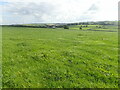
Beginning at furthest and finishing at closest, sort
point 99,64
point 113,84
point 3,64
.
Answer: point 99,64 → point 3,64 → point 113,84

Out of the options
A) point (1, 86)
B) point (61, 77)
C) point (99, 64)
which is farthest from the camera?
point (99, 64)

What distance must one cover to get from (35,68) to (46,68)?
3.71ft

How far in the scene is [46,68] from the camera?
12617 mm

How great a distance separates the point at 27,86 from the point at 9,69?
3833mm

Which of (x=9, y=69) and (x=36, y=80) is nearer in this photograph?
(x=36, y=80)

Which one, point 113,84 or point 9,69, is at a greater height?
point 9,69

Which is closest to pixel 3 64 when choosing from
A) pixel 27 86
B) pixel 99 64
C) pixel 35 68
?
pixel 35 68

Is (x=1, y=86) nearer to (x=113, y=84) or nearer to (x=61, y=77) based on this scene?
(x=61, y=77)

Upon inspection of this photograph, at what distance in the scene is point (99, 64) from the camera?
574 inches

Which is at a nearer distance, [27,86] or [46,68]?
[27,86]

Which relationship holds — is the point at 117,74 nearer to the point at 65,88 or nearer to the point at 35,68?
the point at 65,88

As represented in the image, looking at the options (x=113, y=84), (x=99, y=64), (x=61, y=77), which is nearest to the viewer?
(x=113, y=84)

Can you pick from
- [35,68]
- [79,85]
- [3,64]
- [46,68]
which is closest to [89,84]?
[79,85]

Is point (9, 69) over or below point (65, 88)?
over
